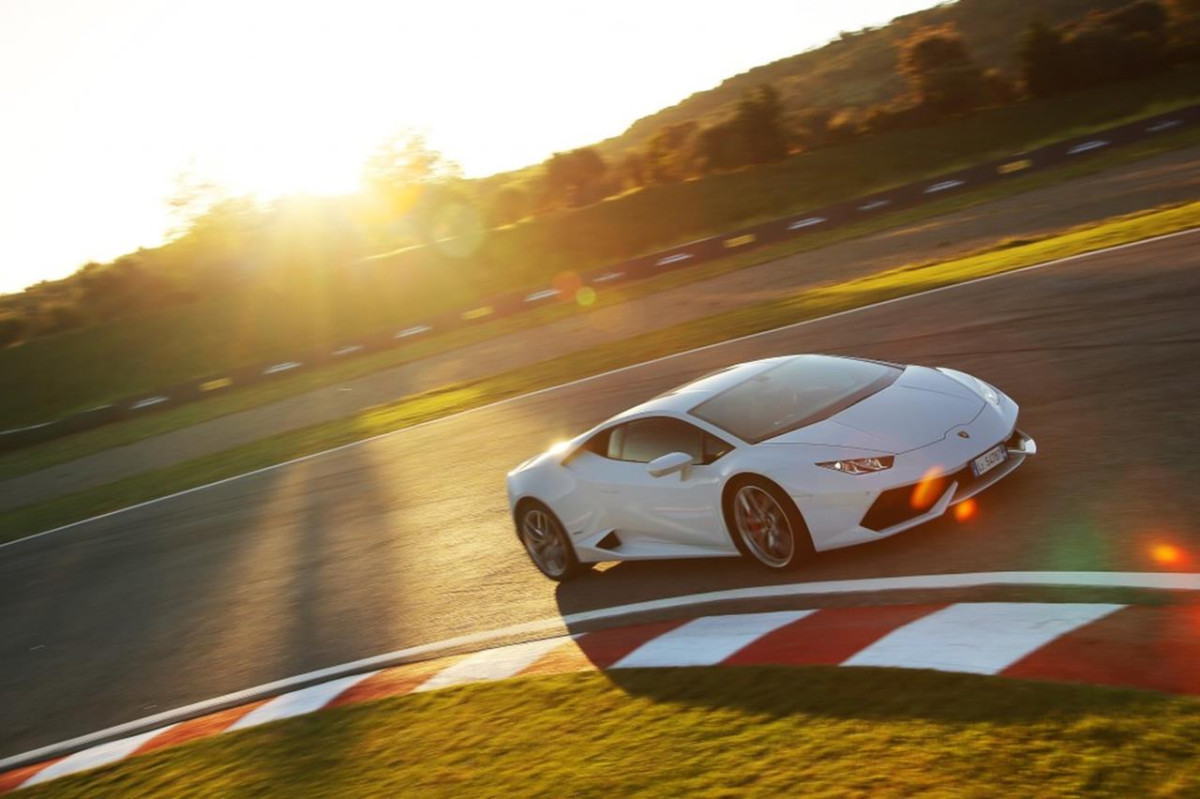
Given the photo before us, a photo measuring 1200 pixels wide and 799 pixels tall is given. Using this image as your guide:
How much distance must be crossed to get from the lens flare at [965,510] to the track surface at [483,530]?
0.10 metres

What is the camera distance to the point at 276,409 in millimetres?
28516

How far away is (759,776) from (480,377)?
777 inches

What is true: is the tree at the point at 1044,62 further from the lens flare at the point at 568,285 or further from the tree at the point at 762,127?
the lens flare at the point at 568,285

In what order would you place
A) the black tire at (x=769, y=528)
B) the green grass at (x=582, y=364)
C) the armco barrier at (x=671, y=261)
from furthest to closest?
the armco barrier at (x=671, y=261)
the green grass at (x=582, y=364)
the black tire at (x=769, y=528)

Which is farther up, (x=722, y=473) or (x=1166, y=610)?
(x=722, y=473)

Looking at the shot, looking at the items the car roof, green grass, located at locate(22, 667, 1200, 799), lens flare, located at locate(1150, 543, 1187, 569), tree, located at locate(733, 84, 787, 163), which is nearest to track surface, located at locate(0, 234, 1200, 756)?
lens flare, located at locate(1150, 543, 1187, 569)

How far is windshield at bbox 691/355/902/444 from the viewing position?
876 centimetres

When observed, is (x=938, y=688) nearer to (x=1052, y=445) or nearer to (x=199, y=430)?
(x=1052, y=445)

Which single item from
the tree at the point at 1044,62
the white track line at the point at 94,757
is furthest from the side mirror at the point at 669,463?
the tree at the point at 1044,62

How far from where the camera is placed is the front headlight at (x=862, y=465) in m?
8.03

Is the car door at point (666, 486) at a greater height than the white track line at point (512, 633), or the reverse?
the car door at point (666, 486)

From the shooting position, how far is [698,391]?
9.51 meters

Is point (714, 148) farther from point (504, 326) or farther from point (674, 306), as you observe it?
point (674, 306)

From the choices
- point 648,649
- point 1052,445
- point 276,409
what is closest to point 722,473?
point 648,649
